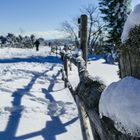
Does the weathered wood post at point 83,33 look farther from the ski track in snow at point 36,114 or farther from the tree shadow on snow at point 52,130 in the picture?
the tree shadow on snow at point 52,130

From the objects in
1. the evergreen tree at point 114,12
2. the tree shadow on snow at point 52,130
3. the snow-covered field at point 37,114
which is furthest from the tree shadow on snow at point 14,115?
the evergreen tree at point 114,12

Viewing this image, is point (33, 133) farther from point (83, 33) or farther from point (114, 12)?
point (114, 12)

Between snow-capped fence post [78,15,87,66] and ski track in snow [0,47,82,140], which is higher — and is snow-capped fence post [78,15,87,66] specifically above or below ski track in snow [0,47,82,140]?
above

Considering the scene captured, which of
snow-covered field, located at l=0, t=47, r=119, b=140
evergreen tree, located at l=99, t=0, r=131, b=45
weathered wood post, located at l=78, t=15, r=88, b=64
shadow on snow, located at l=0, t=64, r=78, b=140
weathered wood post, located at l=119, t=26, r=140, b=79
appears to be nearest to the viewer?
weathered wood post, located at l=119, t=26, r=140, b=79

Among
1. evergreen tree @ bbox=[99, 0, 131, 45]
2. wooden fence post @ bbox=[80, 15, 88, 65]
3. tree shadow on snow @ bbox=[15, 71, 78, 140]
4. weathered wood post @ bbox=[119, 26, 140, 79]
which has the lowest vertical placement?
tree shadow on snow @ bbox=[15, 71, 78, 140]

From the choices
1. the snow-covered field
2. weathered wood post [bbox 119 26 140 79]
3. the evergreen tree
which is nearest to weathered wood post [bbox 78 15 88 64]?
the snow-covered field

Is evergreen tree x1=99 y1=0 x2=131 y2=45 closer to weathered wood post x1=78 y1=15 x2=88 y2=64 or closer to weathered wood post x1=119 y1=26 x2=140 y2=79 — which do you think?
weathered wood post x1=78 y1=15 x2=88 y2=64

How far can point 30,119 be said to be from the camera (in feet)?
17.1

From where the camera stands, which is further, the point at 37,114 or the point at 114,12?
the point at 114,12

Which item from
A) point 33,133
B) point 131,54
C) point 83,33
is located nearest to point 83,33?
point 83,33

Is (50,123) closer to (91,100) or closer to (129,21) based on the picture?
(91,100)

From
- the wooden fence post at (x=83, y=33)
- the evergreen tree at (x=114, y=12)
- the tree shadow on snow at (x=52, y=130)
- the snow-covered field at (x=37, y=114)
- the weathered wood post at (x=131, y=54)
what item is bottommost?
the tree shadow on snow at (x=52, y=130)

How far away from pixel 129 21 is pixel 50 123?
3787 mm

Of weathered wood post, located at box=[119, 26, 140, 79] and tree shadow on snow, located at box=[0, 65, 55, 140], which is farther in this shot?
tree shadow on snow, located at box=[0, 65, 55, 140]
